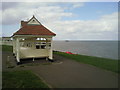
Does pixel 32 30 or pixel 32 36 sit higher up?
pixel 32 30

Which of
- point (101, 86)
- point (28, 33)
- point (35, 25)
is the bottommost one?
point (101, 86)

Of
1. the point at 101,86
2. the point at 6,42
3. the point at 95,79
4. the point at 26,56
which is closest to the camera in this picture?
the point at 101,86

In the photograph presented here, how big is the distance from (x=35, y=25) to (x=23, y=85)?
8207 mm

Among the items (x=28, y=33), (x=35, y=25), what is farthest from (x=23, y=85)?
(x=35, y=25)

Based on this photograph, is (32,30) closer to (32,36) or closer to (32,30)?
(32,30)

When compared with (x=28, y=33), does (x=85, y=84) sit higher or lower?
lower

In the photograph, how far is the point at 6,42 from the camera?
119ft

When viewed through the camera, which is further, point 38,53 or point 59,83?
point 38,53

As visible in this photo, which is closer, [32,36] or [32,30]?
[32,36]

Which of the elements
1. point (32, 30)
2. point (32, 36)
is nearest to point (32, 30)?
point (32, 30)

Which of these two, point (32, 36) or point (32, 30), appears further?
point (32, 30)

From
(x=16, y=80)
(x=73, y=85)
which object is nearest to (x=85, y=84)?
(x=73, y=85)

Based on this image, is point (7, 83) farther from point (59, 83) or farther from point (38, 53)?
point (38, 53)

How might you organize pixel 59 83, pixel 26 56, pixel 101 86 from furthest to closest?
pixel 26 56 → pixel 59 83 → pixel 101 86
